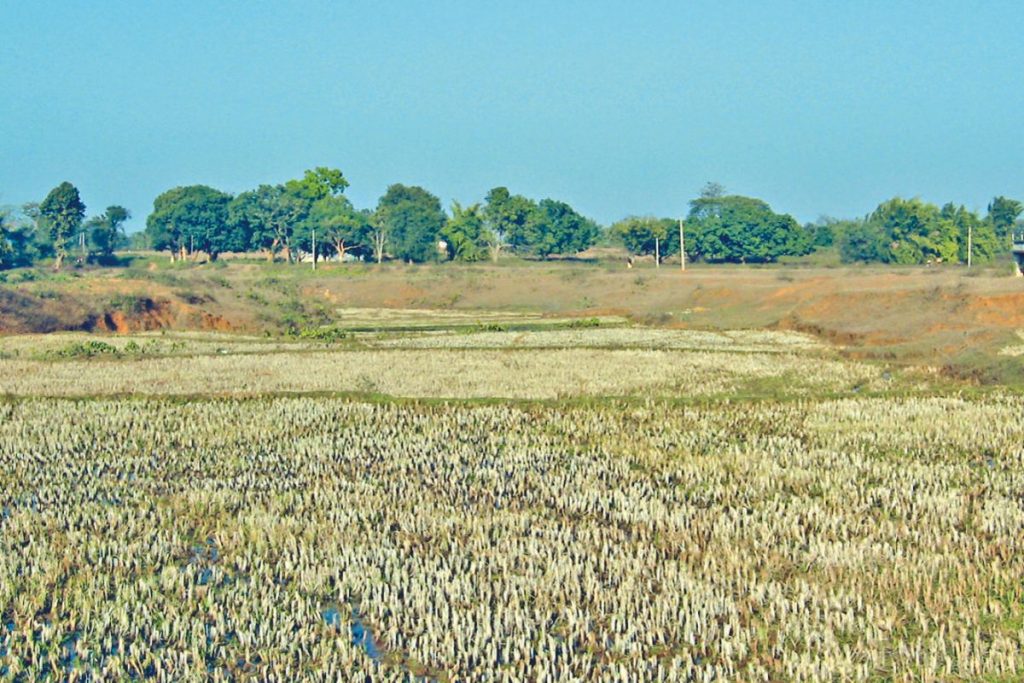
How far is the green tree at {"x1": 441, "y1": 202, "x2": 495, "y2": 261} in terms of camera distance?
254 ft

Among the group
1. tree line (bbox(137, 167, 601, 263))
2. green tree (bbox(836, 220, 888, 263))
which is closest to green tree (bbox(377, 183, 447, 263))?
tree line (bbox(137, 167, 601, 263))

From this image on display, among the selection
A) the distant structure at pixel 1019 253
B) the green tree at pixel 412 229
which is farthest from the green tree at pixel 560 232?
the distant structure at pixel 1019 253

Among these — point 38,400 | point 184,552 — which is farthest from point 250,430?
point 184,552

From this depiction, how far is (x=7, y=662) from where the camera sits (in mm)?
6668

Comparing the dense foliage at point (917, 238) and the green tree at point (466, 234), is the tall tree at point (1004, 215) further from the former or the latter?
the green tree at point (466, 234)

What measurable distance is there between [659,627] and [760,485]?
4.23 m

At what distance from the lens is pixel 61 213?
72.9m

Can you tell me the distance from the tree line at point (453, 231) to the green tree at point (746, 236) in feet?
0.20

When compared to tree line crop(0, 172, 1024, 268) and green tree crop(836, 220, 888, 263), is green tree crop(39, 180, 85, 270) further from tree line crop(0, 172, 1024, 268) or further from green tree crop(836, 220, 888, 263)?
green tree crop(836, 220, 888, 263)

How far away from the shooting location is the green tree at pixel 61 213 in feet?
239

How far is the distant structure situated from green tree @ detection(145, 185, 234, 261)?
151ft

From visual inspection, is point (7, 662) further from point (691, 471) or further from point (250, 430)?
point (250, 430)

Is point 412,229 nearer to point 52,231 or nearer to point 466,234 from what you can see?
point 466,234

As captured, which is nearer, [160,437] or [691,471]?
[691,471]
